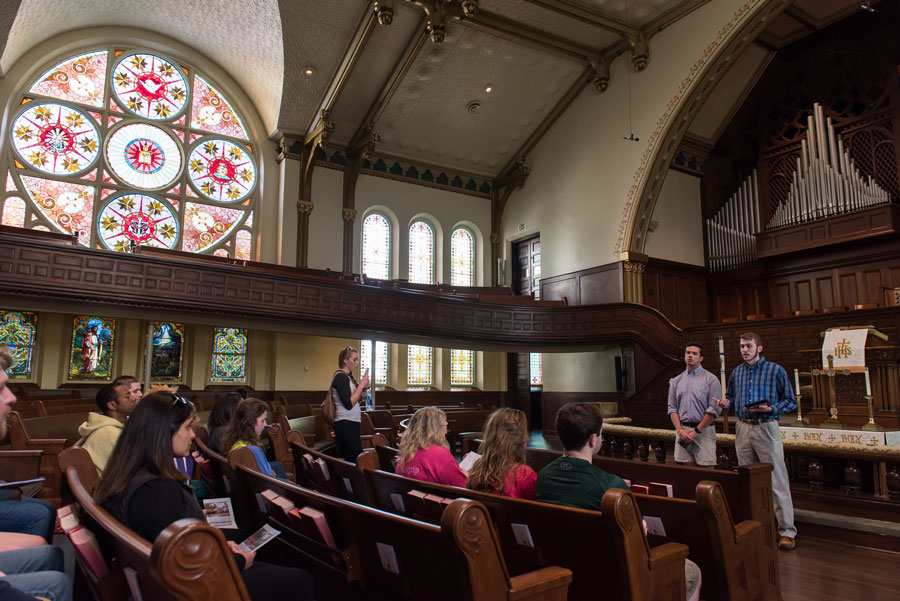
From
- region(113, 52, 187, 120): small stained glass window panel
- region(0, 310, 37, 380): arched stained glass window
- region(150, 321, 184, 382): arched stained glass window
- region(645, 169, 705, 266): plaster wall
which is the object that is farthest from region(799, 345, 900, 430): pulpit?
region(113, 52, 187, 120): small stained glass window panel

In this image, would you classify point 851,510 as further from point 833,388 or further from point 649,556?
point 649,556

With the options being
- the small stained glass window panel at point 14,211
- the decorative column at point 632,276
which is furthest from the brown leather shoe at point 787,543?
the small stained glass window panel at point 14,211

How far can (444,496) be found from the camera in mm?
2582

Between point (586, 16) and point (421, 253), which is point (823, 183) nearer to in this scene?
point (586, 16)

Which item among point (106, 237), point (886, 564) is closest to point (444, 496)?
point (886, 564)

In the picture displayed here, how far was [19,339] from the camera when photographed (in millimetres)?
11406

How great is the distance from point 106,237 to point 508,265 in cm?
986

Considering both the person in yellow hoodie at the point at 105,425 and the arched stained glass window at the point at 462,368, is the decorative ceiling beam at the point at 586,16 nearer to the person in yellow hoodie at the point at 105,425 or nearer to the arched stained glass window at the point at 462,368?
the arched stained glass window at the point at 462,368

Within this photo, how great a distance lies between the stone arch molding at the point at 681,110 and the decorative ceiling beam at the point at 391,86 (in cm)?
544

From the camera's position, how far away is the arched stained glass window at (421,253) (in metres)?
16.5

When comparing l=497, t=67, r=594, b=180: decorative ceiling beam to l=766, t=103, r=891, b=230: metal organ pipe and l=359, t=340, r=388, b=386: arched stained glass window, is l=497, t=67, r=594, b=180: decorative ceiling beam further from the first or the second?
l=359, t=340, r=388, b=386: arched stained glass window

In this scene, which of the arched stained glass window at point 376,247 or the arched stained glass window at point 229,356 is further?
the arched stained glass window at point 376,247

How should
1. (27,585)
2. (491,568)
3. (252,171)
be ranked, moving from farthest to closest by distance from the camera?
(252,171)
(27,585)
(491,568)

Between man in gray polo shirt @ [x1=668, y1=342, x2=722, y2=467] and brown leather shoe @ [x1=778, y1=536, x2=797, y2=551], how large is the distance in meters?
0.73
